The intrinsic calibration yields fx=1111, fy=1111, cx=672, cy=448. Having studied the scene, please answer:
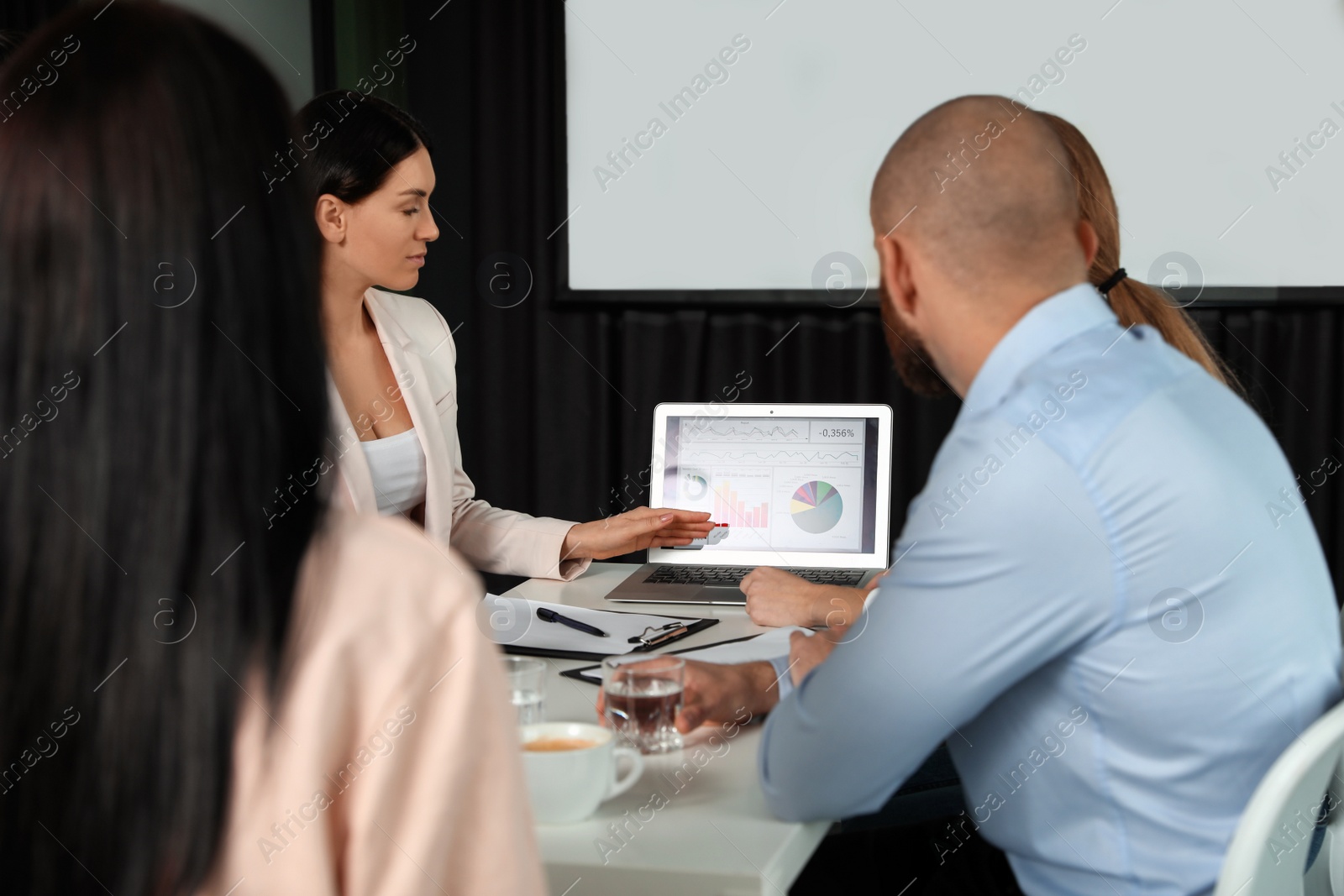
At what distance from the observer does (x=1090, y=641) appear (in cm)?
89

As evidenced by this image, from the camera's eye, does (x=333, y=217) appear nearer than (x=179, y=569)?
No

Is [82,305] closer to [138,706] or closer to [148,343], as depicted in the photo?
[148,343]

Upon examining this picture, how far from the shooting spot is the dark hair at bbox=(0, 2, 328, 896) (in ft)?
1.59

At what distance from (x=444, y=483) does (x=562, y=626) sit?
0.54m

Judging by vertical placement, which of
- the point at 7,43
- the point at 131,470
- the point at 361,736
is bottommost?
the point at 361,736

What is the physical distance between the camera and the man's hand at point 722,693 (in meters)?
1.09

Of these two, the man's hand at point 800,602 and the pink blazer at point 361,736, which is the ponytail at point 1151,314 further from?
the pink blazer at point 361,736

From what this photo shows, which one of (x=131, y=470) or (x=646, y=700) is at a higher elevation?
(x=131, y=470)

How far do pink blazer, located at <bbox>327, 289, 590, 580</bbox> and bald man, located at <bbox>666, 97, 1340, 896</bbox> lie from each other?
1025 millimetres

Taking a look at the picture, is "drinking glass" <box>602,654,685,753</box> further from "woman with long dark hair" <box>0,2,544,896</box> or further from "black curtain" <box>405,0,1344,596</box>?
"black curtain" <box>405,0,1344,596</box>

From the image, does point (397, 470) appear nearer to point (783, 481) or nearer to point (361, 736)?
point (783, 481)

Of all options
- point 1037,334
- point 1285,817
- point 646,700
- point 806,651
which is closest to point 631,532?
point 806,651

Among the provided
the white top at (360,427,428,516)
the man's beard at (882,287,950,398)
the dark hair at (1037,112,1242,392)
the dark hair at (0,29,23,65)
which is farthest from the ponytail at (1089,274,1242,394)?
the dark hair at (0,29,23,65)

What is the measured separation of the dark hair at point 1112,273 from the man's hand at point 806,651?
0.60 meters
